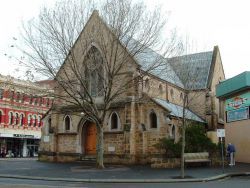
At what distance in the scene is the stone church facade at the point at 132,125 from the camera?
3122 cm

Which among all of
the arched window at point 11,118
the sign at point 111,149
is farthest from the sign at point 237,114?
the arched window at point 11,118

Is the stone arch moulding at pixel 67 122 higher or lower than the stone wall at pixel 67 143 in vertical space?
higher

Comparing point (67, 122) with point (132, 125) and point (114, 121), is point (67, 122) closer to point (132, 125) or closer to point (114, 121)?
point (114, 121)

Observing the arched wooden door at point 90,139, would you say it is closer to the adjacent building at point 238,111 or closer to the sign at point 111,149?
the sign at point 111,149

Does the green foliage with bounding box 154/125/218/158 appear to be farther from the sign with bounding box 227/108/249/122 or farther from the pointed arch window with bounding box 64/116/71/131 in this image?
the pointed arch window with bounding box 64/116/71/131

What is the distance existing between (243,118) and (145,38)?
401 inches

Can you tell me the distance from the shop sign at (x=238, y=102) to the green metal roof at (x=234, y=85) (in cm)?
57

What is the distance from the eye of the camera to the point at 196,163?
28.0 m

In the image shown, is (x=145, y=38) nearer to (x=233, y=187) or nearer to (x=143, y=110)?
(x=143, y=110)

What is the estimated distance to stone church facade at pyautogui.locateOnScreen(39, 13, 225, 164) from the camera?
102 feet

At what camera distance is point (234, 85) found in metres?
30.8

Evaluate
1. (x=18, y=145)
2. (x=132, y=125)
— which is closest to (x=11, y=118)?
(x=18, y=145)

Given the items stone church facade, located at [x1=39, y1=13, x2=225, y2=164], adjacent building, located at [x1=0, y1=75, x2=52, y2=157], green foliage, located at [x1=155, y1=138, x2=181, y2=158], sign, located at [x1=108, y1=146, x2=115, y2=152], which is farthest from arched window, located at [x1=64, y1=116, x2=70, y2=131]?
adjacent building, located at [x1=0, y1=75, x2=52, y2=157]

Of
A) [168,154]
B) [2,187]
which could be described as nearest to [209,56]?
[168,154]
